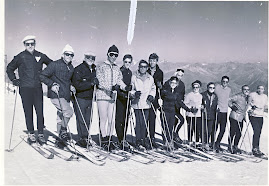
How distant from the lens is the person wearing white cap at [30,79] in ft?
14.8

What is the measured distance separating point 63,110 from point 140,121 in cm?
110

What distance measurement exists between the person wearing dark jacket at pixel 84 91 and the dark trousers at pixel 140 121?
68 cm

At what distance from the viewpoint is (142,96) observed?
469 centimetres

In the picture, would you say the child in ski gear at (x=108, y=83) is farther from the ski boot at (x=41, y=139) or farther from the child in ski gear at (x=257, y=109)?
the child in ski gear at (x=257, y=109)

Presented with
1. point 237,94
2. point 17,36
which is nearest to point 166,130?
point 237,94

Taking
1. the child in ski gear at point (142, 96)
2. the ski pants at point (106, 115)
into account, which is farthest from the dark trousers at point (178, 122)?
the ski pants at point (106, 115)

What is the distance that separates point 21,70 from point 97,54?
3.53ft

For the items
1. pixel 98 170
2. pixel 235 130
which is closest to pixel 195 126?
pixel 235 130

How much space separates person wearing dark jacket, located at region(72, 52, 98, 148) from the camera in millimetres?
4543

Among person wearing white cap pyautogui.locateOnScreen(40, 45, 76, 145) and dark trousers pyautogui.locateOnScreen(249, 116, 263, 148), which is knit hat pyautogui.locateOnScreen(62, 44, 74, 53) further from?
dark trousers pyautogui.locateOnScreen(249, 116, 263, 148)

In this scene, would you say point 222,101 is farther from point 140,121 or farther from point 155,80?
point 140,121

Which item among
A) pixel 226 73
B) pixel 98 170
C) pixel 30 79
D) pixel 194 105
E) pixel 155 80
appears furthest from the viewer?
pixel 226 73

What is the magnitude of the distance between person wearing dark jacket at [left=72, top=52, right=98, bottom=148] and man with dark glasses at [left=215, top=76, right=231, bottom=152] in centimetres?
188
